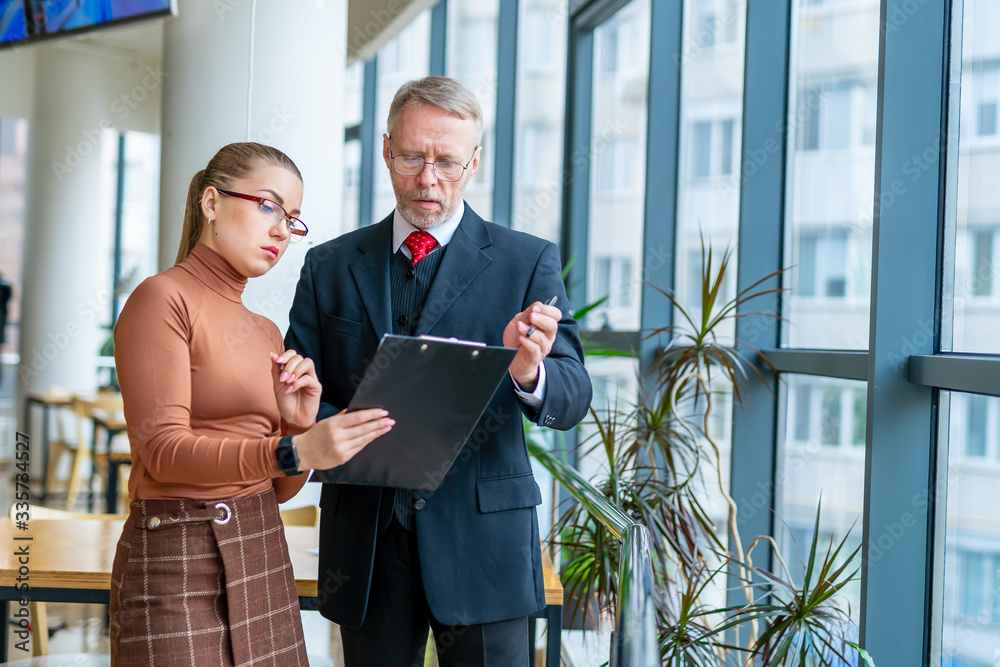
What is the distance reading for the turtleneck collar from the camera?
4.63 ft

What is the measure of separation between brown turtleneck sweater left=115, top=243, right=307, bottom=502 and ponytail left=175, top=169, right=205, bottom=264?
36 millimetres

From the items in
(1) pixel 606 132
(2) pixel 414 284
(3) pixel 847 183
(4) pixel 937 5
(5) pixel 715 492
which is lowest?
(5) pixel 715 492

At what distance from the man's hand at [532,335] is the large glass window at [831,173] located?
1.28 m

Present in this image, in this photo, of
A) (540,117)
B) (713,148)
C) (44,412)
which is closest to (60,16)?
(540,117)

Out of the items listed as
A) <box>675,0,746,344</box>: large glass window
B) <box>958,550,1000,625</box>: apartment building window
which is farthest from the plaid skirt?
<box>675,0,746,344</box>: large glass window

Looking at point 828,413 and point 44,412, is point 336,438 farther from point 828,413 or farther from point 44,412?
point 44,412

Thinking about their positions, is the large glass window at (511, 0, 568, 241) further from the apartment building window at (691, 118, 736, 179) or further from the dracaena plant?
the dracaena plant

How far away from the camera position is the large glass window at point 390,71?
21.7 feet

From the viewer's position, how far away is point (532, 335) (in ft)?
4.69

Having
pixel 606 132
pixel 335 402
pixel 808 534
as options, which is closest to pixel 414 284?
pixel 335 402

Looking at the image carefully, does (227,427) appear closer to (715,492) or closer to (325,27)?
(325,27)

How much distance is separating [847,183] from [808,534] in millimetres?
1083

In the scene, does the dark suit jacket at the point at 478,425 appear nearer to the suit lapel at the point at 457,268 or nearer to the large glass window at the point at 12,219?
the suit lapel at the point at 457,268

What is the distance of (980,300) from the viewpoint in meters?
1.85
